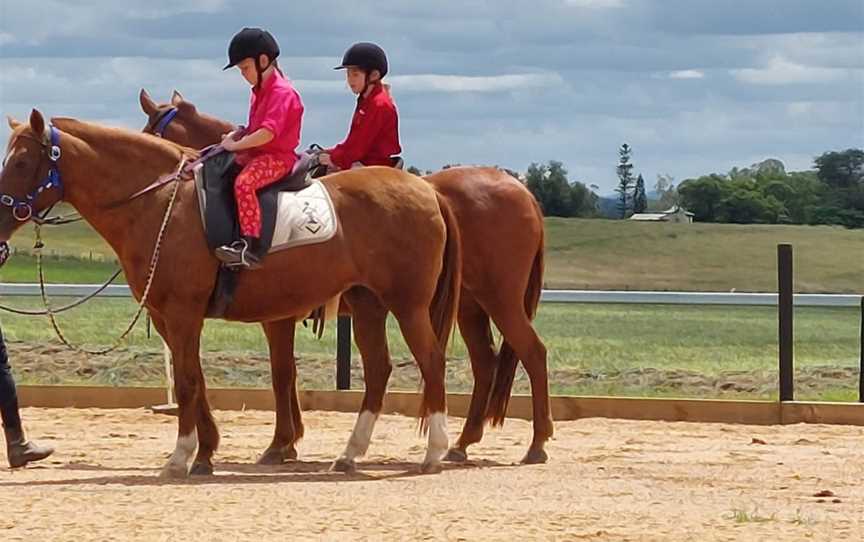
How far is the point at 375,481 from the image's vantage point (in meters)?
9.88

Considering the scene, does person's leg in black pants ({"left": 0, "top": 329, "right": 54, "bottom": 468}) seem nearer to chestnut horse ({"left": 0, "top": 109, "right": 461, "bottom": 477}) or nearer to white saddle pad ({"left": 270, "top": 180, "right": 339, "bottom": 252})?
chestnut horse ({"left": 0, "top": 109, "right": 461, "bottom": 477})

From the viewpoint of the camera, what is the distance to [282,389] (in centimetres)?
1135

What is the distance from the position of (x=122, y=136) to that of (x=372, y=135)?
183 cm

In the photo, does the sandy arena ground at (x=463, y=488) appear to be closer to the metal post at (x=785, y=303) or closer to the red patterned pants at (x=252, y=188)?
the metal post at (x=785, y=303)

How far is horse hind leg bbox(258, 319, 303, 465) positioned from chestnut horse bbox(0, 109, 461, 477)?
478 mm

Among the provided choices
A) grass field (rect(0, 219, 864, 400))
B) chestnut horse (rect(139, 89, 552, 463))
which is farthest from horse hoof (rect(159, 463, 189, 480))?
grass field (rect(0, 219, 864, 400))

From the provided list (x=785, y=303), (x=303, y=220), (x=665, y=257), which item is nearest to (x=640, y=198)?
(x=665, y=257)

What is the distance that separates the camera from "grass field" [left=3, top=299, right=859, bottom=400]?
16.8 metres

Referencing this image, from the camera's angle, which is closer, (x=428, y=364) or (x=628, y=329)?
(x=428, y=364)

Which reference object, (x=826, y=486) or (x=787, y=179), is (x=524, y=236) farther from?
(x=787, y=179)

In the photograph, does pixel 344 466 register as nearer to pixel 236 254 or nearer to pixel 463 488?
pixel 463 488

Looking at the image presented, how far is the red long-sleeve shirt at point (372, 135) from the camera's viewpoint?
1134 cm

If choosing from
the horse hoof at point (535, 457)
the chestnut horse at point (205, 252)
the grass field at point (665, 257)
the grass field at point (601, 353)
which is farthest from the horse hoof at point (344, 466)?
the grass field at point (665, 257)

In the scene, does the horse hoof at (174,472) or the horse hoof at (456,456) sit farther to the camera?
the horse hoof at (456,456)
